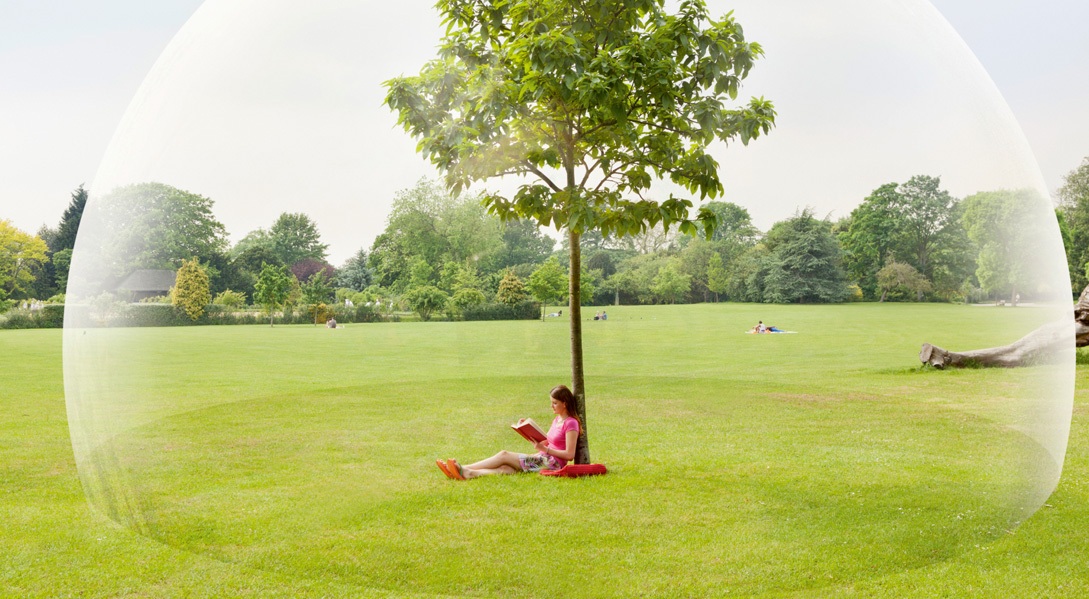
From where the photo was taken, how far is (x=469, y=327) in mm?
7934

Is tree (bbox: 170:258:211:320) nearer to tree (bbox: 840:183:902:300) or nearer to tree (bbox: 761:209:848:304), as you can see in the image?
tree (bbox: 761:209:848:304)

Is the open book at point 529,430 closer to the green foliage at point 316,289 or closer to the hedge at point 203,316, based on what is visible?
the hedge at point 203,316

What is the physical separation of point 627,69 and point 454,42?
65.0 inches

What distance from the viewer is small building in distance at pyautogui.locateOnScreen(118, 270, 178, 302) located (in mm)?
8094

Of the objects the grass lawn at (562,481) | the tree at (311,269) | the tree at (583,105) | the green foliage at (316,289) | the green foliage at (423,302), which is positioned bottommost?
the grass lawn at (562,481)

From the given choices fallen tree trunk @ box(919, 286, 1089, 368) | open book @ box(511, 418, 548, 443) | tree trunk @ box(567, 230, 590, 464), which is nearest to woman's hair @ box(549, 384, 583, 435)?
tree trunk @ box(567, 230, 590, 464)

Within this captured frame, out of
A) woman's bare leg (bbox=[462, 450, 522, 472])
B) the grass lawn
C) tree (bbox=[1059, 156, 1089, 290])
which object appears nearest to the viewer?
the grass lawn

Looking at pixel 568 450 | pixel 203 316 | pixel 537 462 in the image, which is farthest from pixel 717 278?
pixel 203 316

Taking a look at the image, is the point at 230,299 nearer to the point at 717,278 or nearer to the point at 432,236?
the point at 432,236

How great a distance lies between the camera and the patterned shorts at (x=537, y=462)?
8.41m

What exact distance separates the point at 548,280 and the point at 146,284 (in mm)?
3952

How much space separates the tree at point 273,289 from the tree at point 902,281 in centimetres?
570

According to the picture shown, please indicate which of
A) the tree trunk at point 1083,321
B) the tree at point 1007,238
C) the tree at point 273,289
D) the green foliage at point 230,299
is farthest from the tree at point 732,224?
the tree trunk at point 1083,321

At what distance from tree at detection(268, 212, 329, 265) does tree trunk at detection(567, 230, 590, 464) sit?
7.87ft
